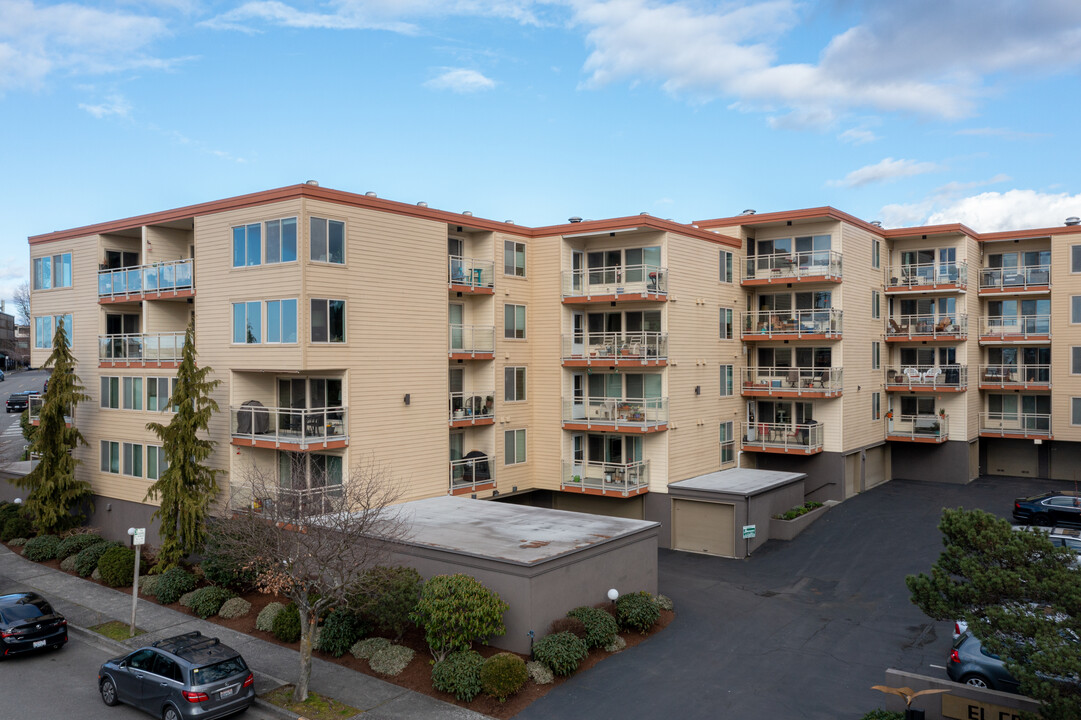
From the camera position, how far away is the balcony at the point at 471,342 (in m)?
29.4

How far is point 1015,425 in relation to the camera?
41406 millimetres

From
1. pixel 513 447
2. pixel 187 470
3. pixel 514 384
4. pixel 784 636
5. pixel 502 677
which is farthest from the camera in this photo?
pixel 514 384

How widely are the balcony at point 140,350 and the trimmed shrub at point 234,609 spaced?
995 cm

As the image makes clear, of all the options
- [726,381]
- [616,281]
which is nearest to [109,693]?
[616,281]

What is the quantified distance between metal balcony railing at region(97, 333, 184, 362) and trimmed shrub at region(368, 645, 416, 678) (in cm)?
1497

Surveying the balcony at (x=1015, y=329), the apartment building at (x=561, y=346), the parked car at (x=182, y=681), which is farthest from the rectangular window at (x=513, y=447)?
the balcony at (x=1015, y=329)

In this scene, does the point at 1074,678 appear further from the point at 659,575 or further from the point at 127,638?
the point at 127,638

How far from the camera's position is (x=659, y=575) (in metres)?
27.1

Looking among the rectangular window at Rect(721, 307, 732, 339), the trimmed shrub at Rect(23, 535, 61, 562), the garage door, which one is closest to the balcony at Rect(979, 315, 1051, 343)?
the rectangular window at Rect(721, 307, 732, 339)

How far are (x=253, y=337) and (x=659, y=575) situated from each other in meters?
16.6

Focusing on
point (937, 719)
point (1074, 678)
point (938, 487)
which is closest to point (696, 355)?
point (938, 487)

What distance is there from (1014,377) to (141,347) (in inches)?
1728

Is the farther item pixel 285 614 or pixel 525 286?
pixel 525 286

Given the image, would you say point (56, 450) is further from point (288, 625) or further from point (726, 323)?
point (726, 323)
